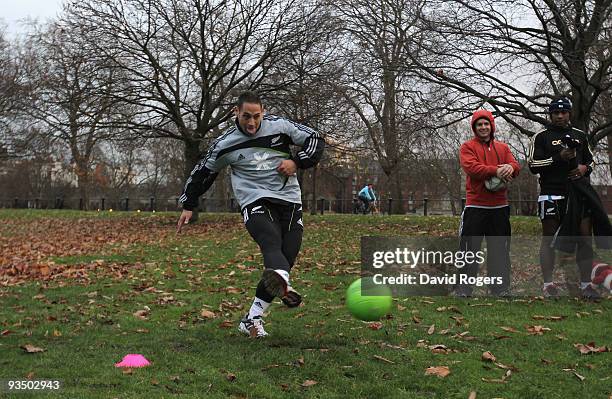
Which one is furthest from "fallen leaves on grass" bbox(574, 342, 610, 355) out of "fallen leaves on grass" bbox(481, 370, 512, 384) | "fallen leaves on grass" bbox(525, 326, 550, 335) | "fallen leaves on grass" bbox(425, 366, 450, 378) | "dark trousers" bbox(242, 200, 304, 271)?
"dark trousers" bbox(242, 200, 304, 271)

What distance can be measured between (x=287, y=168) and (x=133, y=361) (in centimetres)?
209

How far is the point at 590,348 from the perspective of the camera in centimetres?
455

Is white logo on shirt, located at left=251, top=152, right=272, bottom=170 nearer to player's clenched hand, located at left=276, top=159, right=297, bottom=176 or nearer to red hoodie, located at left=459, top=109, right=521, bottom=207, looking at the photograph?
player's clenched hand, located at left=276, top=159, right=297, bottom=176

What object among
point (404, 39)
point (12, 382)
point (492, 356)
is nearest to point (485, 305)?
point (492, 356)

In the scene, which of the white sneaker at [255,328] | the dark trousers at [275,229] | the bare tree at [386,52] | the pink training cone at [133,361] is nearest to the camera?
the pink training cone at [133,361]

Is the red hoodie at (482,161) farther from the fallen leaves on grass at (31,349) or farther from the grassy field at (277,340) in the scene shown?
the fallen leaves on grass at (31,349)

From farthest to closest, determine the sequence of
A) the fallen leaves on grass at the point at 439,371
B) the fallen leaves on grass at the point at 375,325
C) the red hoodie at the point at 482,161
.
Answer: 1. the red hoodie at the point at 482,161
2. the fallen leaves on grass at the point at 375,325
3. the fallen leaves on grass at the point at 439,371

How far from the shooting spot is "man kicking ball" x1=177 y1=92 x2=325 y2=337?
5.06m

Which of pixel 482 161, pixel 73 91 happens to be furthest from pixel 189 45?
pixel 482 161

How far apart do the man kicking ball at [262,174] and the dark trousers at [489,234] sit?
2479mm

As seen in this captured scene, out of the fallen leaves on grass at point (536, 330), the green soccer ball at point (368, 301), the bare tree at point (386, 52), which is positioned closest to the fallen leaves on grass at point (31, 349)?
the green soccer ball at point (368, 301)

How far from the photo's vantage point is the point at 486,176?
6.47 m

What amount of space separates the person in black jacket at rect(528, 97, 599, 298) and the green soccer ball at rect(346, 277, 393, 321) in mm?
2711

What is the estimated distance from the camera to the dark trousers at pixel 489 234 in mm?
6734
